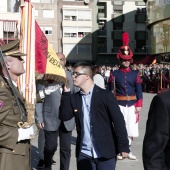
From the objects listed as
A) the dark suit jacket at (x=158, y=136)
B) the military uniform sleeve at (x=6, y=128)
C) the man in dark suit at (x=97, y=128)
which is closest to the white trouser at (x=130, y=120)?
the man in dark suit at (x=97, y=128)

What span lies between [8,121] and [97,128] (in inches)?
44.0

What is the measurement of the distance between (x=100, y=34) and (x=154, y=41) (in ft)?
83.6

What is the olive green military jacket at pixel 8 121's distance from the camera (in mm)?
3732

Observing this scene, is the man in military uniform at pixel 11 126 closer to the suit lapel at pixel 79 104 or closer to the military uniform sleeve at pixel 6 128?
the military uniform sleeve at pixel 6 128

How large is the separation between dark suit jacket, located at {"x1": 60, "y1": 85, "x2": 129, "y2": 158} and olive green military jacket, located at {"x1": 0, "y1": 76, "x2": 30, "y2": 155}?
92 cm

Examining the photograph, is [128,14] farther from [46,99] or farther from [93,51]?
[46,99]

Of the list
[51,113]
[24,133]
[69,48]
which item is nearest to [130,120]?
[51,113]

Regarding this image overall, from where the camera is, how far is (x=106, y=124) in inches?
182

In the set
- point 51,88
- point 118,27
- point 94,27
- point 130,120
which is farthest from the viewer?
point 118,27

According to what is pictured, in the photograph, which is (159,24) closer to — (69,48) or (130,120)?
(69,48)

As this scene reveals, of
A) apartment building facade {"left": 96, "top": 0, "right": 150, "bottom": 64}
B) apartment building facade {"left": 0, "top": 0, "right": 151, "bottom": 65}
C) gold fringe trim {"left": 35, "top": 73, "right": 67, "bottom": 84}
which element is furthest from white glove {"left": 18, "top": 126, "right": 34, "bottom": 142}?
apartment building facade {"left": 96, "top": 0, "right": 150, "bottom": 64}

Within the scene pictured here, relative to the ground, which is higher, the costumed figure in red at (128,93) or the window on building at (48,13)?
the window on building at (48,13)

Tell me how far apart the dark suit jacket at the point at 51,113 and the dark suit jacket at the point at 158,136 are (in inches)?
144

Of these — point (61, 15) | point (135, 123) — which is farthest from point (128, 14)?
point (135, 123)
